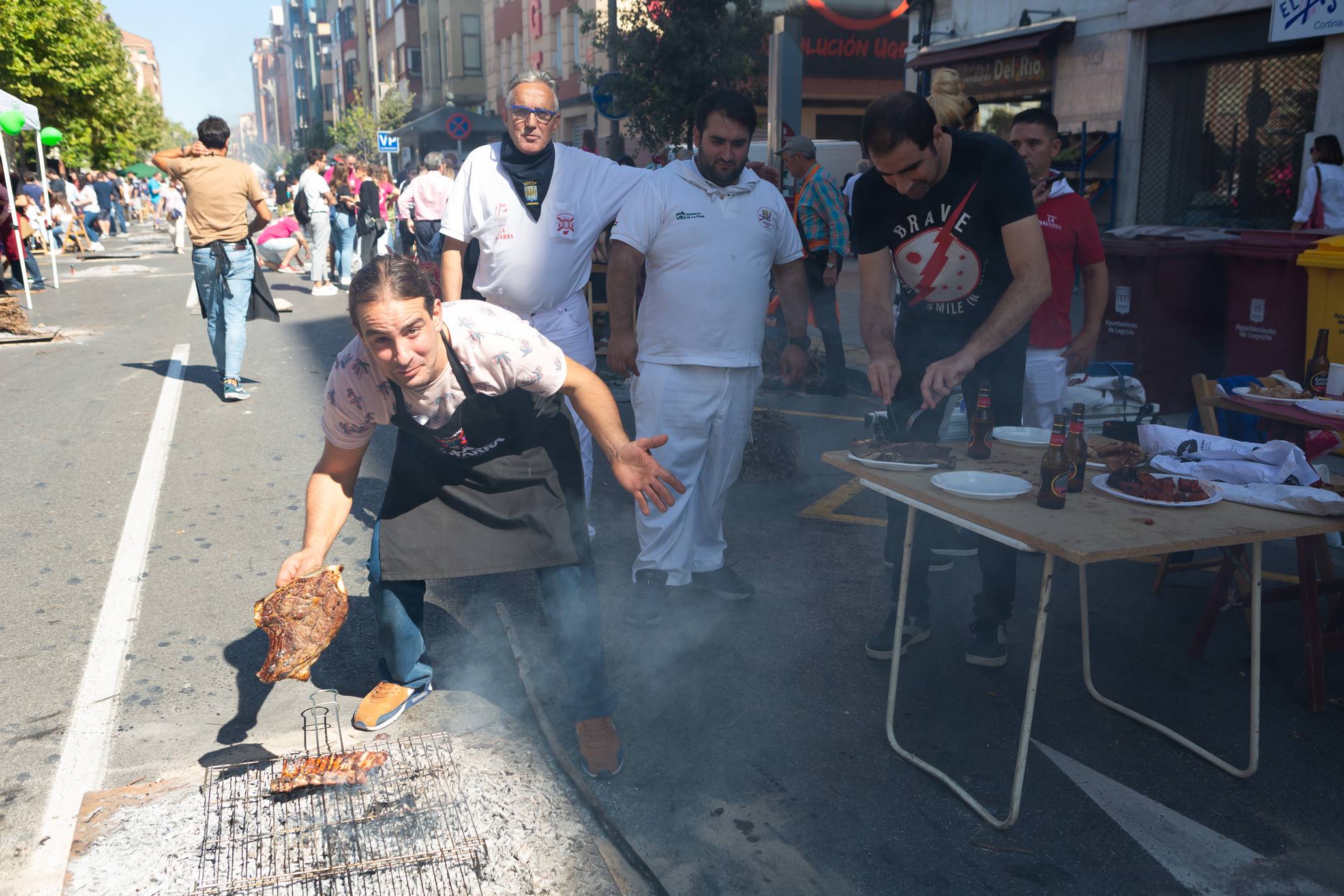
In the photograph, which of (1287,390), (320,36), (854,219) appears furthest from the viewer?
(320,36)

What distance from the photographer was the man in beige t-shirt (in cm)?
773

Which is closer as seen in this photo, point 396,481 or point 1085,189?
point 396,481

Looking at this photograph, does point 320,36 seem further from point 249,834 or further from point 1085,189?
point 249,834

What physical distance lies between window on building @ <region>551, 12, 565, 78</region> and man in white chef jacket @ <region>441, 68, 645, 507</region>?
33902mm

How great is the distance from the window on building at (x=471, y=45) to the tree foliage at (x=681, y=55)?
28080 millimetres

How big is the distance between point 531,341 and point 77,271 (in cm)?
2048

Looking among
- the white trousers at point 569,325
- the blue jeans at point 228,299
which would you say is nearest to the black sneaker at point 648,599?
the white trousers at point 569,325

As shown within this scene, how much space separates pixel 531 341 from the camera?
2926 millimetres

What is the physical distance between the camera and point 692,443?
422 cm

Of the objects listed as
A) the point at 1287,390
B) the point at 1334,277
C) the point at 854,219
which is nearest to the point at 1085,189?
the point at 1334,277

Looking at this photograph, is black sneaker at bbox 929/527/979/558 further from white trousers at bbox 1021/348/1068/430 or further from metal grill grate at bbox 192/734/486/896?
metal grill grate at bbox 192/734/486/896

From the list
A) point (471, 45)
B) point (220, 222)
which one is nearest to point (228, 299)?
point (220, 222)

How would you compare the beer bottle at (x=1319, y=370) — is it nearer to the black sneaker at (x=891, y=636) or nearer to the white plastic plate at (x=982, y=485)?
the black sneaker at (x=891, y=636)

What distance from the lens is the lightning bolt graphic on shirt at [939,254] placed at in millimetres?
3713
